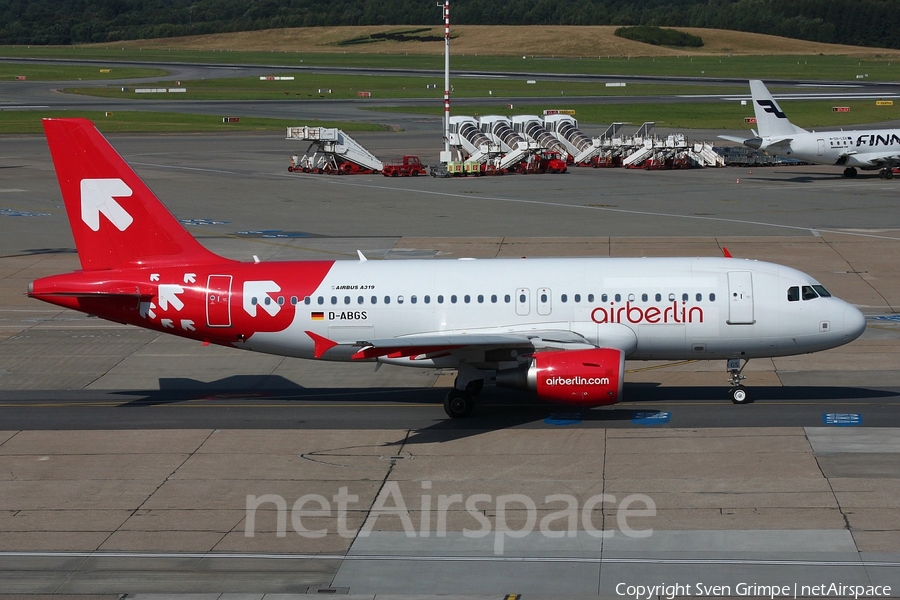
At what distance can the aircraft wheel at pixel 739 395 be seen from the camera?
31.2 m

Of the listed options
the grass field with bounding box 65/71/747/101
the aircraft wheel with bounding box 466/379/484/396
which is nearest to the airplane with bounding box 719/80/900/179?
the aircraft wheel with bounding box 466/379/484/396

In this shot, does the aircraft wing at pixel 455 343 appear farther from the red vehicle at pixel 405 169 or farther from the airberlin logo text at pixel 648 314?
the red vehicle at pixel 405 169

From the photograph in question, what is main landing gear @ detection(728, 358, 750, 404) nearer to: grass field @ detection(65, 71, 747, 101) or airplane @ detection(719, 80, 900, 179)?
airplane @ detection(719, 80, 900, 179)

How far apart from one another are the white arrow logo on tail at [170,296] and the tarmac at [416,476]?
3192mm

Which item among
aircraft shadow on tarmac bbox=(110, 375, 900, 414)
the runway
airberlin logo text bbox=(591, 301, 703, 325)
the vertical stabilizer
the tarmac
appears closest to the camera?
the tarmac

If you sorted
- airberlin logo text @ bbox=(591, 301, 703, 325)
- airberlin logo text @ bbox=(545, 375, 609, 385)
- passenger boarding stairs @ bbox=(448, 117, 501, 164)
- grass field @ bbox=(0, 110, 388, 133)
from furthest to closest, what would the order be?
grass field @ bbox=(0, 110, 388, 133)
passenger boarding stairs @ bbox=(448, 117, 501, 164)
airberlin logo text @ bbox=(591, 301, 703, 325)
airberlin logo text @ bbox=(545, 375, 609, 385)

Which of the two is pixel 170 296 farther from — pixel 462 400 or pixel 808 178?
pixel 808 178

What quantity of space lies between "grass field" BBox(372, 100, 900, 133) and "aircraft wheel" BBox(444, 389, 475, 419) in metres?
91.3

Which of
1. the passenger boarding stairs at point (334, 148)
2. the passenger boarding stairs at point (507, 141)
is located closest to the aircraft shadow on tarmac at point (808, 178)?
the passenger boarding stairs at point (507, 141)

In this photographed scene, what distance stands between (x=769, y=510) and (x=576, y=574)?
17.2 feet

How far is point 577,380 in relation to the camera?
2820 centimetres

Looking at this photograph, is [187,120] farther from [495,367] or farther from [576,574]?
[576,574]

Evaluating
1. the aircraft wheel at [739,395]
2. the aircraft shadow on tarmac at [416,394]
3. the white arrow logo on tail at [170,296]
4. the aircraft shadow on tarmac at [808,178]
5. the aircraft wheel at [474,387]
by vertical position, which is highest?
the white arrow logo on tail at [170,296]

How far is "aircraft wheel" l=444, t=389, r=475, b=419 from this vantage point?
100ft
